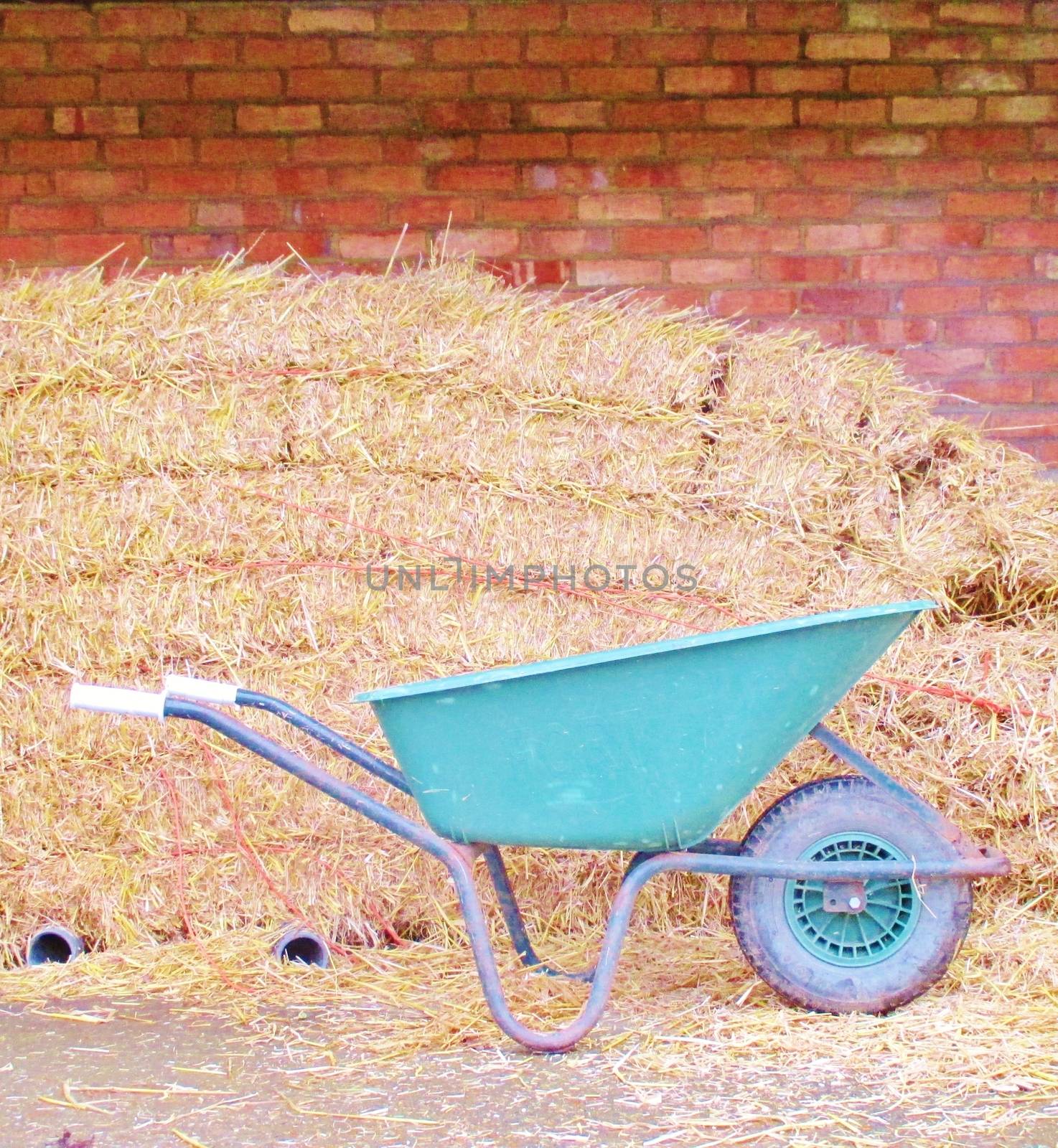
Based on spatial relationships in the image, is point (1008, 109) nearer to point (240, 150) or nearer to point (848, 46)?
point (848, 46)

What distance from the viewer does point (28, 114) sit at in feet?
13.3

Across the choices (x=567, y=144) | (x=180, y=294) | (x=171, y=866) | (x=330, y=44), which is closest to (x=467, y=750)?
(x=171, y=866)

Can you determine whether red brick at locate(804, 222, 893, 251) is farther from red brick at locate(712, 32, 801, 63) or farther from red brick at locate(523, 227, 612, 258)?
red brick at locate(523, 227, 612, 258)

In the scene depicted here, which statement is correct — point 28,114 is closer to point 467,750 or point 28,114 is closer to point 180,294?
point 180,294

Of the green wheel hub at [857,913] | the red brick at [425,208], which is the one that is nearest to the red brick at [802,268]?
the red brick at [425,208]

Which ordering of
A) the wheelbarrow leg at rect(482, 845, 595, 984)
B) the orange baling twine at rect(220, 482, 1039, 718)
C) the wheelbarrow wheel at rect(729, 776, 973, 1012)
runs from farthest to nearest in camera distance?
the orange baling twine at rect(220, 482, 1039, 718) → the wheelbarrow leg at rect(482, 845, 595, 984) → the wheelbarrow wheel at rect(729, 776, 973, 1012)

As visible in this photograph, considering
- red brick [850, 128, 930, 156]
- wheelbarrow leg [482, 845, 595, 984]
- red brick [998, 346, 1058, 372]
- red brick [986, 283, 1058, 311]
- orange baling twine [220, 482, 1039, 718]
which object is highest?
red brick [850, 128, 930, 156]

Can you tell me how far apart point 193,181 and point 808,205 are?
190cm

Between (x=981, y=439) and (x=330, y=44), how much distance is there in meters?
2.33

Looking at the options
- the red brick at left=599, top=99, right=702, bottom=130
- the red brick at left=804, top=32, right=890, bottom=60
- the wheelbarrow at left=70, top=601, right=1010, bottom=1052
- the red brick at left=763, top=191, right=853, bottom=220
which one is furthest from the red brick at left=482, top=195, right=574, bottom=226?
the wheelbarrow at left=70, top=601, right=1010, bottom=1052

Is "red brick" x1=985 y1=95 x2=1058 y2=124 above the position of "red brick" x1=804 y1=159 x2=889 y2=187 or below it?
above

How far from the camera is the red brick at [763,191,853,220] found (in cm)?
407

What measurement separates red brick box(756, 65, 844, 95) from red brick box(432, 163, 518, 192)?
809 millimetres

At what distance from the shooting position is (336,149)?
4.04 metres
